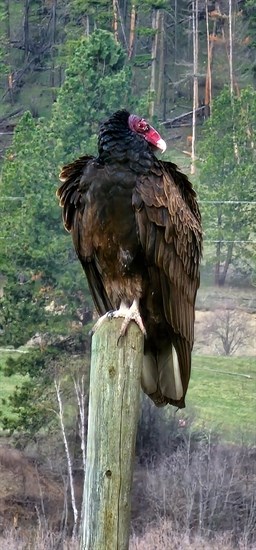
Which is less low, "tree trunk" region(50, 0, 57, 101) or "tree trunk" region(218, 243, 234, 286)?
"tree trunk" region(50, 0, 57, 101)

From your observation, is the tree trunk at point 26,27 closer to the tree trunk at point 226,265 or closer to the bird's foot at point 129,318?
the tree trunk at point 226,265

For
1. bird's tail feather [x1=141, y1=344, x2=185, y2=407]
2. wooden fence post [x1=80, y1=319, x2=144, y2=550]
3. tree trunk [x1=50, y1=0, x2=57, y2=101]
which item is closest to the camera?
wooden fence post [x1=80, y1=319, x2=144, y2=550]

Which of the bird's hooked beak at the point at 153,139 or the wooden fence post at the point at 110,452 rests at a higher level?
the bird's hooked beak at the point at 153,139

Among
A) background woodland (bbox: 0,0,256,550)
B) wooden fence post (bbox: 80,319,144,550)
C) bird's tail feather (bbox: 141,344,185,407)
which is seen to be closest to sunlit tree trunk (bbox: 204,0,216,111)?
background woodland (bbox: 0,0,256,550)

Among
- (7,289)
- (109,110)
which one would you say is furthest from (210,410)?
(109,110)

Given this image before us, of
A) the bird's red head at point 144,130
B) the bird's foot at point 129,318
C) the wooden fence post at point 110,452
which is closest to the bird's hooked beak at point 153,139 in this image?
the bird's red head at point 144,130

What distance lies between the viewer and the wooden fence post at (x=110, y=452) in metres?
1.83

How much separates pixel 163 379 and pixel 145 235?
1.19 feet

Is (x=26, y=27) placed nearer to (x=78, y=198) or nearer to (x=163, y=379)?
(x=78, y=198)

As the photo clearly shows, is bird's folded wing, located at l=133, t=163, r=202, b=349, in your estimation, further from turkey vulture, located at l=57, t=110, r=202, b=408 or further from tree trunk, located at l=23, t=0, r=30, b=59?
tree trunk, located at l=23, t=0, r=30, b=59

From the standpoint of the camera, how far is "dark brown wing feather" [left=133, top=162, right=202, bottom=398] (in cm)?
245

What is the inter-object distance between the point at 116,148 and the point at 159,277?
0.35 m

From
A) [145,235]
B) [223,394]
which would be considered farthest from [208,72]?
[145,235]

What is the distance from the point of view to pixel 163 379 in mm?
2402
